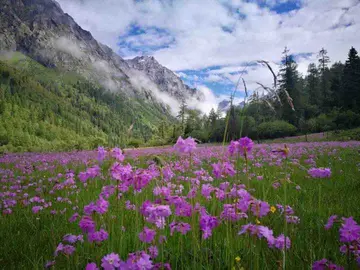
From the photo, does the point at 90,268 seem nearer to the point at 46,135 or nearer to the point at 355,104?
the point at 355,104

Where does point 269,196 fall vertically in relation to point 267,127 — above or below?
below

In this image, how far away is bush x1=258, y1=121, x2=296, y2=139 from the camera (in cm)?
3981

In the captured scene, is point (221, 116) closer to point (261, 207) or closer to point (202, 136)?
point (202, 136)

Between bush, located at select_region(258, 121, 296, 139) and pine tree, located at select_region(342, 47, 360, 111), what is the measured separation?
530 inches

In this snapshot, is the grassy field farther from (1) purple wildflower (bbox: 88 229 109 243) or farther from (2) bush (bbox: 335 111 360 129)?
(2) bush (bbox: 335 111 360 129)

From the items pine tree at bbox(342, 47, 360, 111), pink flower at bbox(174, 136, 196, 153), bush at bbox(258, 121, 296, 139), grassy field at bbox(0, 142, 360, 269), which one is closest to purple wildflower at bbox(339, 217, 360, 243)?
grassy field at bbox(0, 142, 360, 269)

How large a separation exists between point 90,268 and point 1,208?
3.99 m

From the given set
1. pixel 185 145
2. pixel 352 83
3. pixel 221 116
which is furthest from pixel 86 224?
pixel 352 83

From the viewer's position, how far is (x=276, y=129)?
131ft

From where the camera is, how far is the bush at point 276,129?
131ft

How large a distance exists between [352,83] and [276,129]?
19315mm

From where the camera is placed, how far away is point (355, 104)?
143ft

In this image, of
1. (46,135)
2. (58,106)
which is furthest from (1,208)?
(58,106)

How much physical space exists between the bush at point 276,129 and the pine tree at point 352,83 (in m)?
13.5
